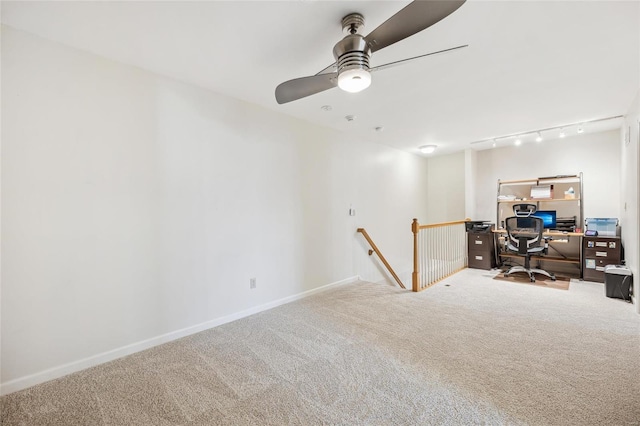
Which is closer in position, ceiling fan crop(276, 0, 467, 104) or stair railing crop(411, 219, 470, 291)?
ceiling fan crop(276, 0, 467, 104)

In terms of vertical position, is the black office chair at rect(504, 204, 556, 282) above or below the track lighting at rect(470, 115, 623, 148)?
below

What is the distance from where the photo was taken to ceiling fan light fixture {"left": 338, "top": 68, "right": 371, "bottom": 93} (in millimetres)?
1700

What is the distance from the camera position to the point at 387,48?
2150 millimetres

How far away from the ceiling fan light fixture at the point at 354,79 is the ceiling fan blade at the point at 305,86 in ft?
0.37

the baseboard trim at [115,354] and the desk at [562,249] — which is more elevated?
the desk at [562,249]

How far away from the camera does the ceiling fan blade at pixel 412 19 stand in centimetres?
130

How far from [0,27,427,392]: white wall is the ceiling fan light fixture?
1.65 m

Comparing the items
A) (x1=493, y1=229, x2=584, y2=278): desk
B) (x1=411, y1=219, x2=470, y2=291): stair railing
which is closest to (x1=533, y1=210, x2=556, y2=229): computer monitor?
(x1=493, y1=229, x2=584, y2=278): desk

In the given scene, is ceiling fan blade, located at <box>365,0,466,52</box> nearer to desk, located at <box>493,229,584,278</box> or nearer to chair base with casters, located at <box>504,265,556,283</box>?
chair base with casters, located at <box>504,265,556,283</box>

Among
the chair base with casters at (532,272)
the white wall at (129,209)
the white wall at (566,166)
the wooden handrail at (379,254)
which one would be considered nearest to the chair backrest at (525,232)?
the chair base with casters at (532,272)

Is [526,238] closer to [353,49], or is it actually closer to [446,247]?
[446,247]

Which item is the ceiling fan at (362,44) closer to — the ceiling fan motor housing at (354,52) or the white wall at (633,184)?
the ceiling fan motor housing at (354,52)

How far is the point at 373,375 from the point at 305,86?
2.13 meters

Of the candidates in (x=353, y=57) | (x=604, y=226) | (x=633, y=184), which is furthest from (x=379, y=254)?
(x=353, y=57)
